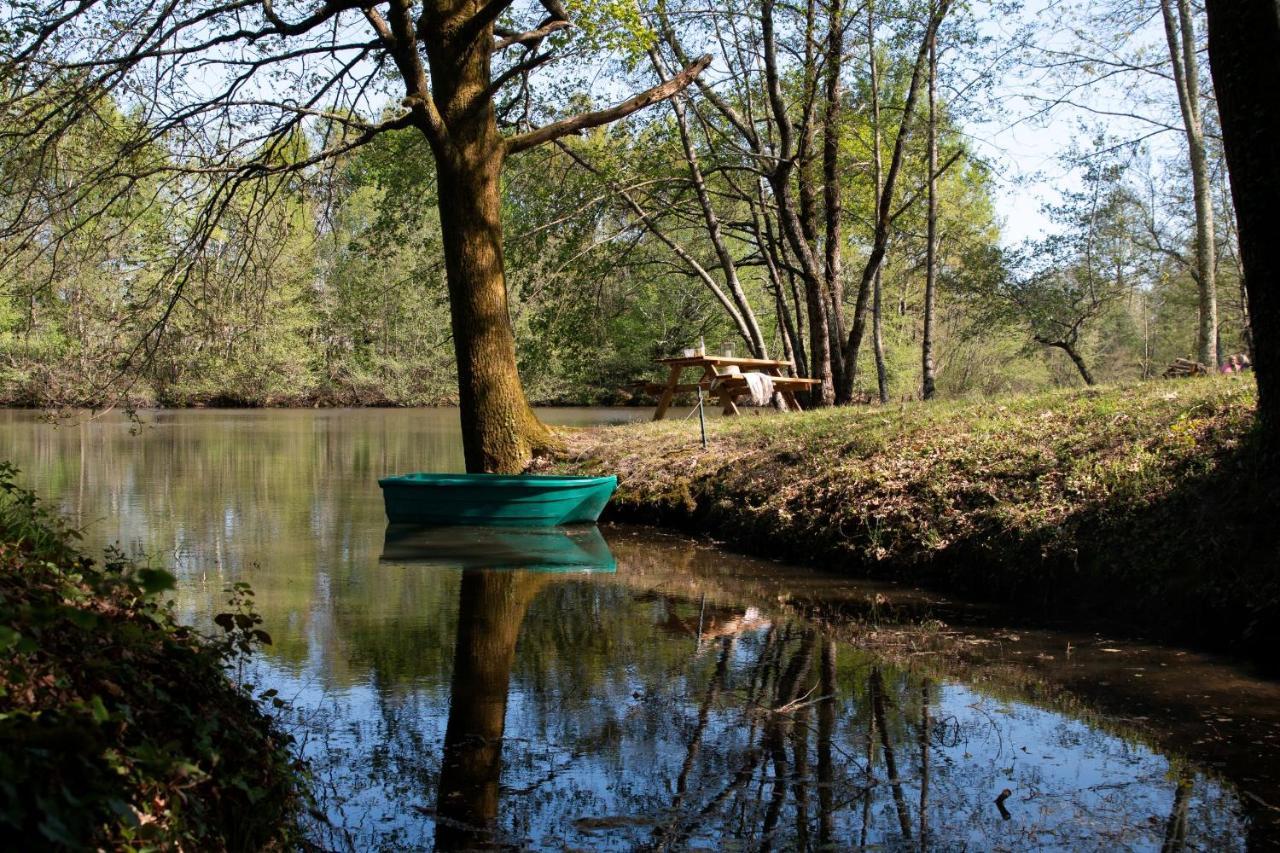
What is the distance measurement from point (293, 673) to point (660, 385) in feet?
38.3

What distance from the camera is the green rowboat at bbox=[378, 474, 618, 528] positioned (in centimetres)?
1250

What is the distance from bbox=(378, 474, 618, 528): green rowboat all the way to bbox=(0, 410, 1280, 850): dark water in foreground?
215cm

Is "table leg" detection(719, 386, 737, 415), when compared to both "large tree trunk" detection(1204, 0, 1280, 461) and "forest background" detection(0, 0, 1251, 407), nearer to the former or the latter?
"forest background" detection(0, 0, 1251, 407)

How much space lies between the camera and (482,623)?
304 inches

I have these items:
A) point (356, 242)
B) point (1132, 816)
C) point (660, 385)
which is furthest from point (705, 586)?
point (356, 242)

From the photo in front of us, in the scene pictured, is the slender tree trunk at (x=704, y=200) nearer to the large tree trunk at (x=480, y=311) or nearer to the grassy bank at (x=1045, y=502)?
the large tree trunk at (x=480, y=311)

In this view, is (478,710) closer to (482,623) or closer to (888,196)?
(482,623)

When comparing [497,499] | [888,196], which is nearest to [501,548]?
[497,499]

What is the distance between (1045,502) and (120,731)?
7252mm

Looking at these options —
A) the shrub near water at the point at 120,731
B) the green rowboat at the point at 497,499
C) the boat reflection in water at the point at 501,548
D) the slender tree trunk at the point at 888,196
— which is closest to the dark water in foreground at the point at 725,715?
the boat reflection in water at the point at 501,548

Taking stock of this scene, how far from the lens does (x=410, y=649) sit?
6.87 meters

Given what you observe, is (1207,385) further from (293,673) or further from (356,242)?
(356,242)

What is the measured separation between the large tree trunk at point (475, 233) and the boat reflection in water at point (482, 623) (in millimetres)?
1989

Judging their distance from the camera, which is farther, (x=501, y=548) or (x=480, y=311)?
(x=480, y=311)
